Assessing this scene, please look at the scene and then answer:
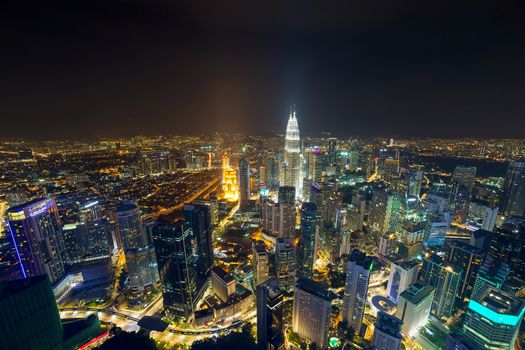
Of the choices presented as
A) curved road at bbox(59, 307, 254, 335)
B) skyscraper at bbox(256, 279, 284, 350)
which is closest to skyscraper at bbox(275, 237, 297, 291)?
curved road at bbox(59, 307, 254, 335)

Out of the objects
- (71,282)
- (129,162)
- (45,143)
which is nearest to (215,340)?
(71,282)

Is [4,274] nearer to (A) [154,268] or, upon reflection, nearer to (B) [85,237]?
(B) [85,237]

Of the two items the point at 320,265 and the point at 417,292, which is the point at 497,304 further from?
the point at 320,265

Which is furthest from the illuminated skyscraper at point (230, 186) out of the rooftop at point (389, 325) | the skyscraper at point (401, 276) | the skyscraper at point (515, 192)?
the skyscraper at point (515, 192)

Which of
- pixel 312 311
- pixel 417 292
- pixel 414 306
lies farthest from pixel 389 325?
pixel 312 311

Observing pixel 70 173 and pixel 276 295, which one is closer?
pixel 276 295

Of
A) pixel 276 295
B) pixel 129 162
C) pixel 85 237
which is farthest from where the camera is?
pixel 129 162
